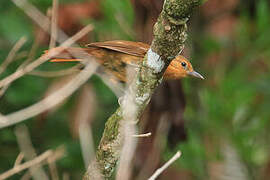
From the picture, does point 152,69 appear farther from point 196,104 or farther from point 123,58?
point 196,104

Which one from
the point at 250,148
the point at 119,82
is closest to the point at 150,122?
the point at 119,82

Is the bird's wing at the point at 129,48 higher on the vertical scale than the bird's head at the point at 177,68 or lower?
higher

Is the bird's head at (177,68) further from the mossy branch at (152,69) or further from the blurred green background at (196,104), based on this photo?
the mossy branch at (152,69)

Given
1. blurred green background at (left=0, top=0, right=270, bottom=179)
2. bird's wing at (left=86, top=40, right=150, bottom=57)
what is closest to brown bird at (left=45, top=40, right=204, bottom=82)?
bird's wing at (left=86, top=40, right=150, bottom=57)

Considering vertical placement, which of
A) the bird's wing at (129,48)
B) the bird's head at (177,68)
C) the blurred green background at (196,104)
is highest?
the bird's wing at (129,48)

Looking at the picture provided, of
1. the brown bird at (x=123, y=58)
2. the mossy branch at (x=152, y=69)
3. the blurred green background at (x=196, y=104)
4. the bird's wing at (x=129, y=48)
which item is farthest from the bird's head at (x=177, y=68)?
the mossy branch at (x=152, y=69)

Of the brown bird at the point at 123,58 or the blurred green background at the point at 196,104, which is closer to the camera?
the brown bird at the point at 123,58
